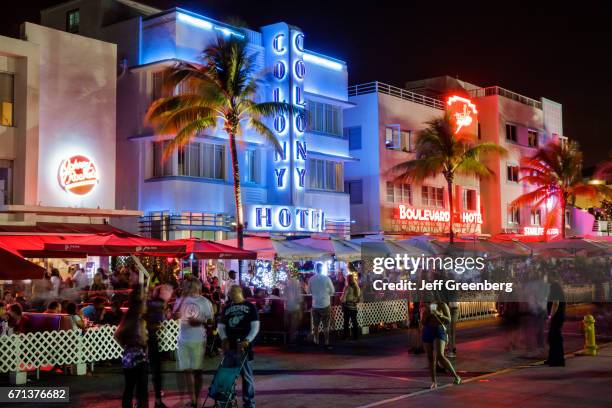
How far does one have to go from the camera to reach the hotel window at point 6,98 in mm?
22828

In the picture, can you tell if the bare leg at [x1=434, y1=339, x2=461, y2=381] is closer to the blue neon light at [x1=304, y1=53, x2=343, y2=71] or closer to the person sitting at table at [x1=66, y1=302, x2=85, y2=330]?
the person sitting at table at [x1=66, y1=302, x2=85, y2=330]

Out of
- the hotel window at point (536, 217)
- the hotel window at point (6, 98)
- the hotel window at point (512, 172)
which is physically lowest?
the hotel window at point (536, 217)

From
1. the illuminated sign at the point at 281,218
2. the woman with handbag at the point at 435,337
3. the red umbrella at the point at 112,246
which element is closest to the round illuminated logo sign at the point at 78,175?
the illuminated sign at the point at 281,218

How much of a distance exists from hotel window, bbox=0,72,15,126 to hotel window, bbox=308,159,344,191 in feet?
46.6

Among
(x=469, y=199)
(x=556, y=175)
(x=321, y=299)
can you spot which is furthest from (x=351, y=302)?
(x=556, y=175)

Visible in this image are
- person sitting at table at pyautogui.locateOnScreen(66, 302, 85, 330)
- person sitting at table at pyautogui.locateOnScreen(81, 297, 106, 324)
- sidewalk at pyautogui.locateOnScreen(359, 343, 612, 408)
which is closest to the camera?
sidewalk at pyautogui.locateOnScreen(359, 343, 612, 408)

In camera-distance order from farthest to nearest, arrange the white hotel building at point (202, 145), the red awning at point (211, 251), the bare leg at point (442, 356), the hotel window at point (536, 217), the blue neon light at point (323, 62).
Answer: the hotel window at point (536, 217) → the blue neon light at point (323, 62) → the white hotel building at point (202, 145) → the red awning at point (211, 251) → the bare leg at point (442, 356)

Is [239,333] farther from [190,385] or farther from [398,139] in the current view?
[398,139]

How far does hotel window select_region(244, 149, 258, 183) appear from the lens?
30398 mm

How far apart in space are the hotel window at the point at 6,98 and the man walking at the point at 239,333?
16.3 meters

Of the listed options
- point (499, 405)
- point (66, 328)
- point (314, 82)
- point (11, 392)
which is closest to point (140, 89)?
point (314, 82)

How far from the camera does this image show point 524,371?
1339 cm

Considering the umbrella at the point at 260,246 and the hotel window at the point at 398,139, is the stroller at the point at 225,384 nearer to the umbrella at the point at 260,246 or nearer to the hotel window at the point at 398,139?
the umbrella at the point at 260,246

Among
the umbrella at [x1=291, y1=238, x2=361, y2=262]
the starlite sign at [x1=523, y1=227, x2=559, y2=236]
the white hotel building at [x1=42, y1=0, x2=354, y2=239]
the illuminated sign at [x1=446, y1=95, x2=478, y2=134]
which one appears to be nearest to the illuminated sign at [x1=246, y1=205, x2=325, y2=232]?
the white hotel building at [x1=42, y1=0, x2=354, y2=239]
